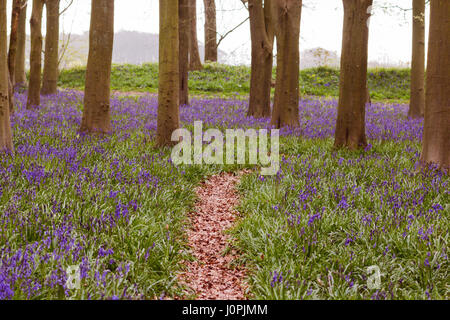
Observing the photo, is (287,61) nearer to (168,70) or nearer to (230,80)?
(168,70)

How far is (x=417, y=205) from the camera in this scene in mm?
5203

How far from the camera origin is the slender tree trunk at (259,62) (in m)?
13.7

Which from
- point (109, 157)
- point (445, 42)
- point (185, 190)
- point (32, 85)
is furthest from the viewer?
point (32, 85)

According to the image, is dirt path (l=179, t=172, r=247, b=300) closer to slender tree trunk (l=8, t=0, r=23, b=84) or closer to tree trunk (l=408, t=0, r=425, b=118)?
slender tree trunk (l=8, t=0, r=23, b=84)

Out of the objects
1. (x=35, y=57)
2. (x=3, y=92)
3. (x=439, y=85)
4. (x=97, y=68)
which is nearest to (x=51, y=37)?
(x=35, y=57)

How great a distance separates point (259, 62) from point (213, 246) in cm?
1023

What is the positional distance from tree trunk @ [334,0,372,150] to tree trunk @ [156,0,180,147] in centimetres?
371

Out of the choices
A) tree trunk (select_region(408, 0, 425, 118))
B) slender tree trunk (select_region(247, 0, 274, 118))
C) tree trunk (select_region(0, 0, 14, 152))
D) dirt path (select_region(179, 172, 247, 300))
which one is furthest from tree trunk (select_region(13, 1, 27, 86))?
tree trunk (select_region(408, 0, 425, 118))

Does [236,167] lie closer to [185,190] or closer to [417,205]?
[185,190]

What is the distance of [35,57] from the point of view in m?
14.5

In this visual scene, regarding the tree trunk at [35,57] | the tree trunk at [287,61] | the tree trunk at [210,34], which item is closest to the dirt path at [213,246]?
the tree trunk at [287,61]

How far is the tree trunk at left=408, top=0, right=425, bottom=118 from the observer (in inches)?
560
